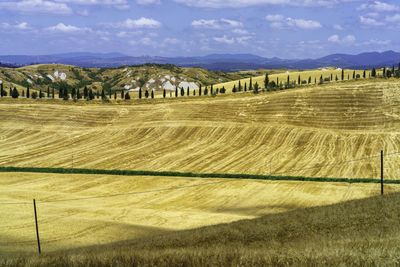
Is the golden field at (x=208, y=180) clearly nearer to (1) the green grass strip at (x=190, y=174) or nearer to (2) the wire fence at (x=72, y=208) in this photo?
(2) the wire fence at (x=72, y=208)

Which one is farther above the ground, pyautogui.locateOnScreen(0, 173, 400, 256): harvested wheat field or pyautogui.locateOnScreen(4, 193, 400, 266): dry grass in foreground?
pyautogui.locateOnScreen(4, 193, 400, 266): dry grass in foreground

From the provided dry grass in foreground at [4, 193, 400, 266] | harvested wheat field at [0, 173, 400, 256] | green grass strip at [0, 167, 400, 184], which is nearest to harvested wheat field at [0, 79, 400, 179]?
green grass strip at [0, 167, 400, 184]

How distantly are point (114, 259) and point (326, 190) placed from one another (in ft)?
107

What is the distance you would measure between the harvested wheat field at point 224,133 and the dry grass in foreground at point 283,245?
92.3ft

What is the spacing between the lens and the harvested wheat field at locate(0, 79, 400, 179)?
2133 inches

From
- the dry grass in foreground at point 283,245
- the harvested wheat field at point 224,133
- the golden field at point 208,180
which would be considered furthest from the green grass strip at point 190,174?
the dry grass in foreground at point 283,245

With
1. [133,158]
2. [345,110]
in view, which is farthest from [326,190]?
[345,110]

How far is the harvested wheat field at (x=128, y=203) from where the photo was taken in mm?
27266

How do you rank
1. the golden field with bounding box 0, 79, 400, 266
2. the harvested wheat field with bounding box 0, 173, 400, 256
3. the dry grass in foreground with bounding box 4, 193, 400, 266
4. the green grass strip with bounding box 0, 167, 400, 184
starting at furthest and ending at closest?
the green grass strip with bounding box 0, 167, 400, 184 < the harvested wheat field with bounding box 0, 173, 400, 256 < the golden field with bounding box 0, 79, 400, 266 < the dry grass in foreground with bounding box 4, 193, 400, 266

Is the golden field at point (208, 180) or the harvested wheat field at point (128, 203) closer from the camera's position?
the golden field at point (208, 180)

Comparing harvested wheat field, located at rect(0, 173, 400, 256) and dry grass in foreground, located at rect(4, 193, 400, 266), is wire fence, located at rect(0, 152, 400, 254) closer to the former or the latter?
harvested wheat field, located at rect(0, 173, 400, 256)

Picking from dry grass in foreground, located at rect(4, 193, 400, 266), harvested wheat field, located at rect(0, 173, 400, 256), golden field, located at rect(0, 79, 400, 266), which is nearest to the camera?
dry grass in foreground, located at rect(4, 193, 400, 266)

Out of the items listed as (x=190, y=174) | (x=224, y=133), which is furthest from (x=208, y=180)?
(x=224, y=133)

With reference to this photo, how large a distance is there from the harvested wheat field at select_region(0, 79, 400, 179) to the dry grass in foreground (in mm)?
28146
